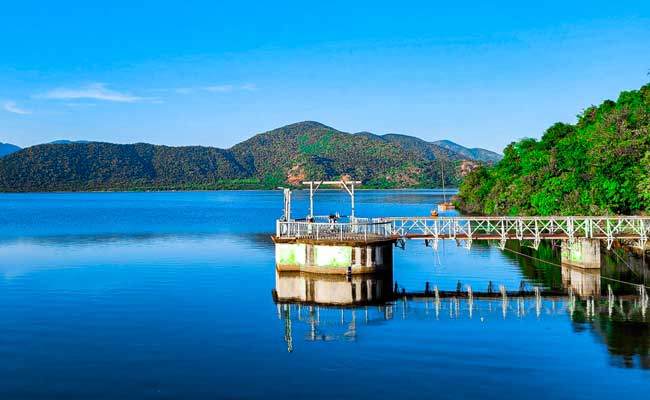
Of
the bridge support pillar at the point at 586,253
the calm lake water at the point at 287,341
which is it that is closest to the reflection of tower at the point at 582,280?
the bridge support pillar at the point at 586,253

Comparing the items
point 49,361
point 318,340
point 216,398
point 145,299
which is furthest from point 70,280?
point 216,398

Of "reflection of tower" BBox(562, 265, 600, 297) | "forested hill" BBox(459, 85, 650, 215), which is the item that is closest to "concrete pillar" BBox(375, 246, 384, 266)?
"reflection of tower" BBox(562, 265, 600, 297)

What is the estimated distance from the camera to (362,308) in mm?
31188

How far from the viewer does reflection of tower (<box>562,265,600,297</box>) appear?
3550 cm

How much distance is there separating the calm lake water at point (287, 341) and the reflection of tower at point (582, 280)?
120cm

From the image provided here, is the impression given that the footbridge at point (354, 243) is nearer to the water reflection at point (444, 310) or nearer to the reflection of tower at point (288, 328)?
the water reflection at point (444, 310)

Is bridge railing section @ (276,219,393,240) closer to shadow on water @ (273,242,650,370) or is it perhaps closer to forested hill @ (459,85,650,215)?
shadow on water @ (273,242,650,370)

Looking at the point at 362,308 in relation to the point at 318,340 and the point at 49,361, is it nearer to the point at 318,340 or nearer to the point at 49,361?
the point at 318,340

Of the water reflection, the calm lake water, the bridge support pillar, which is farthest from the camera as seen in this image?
the bridge support pillar

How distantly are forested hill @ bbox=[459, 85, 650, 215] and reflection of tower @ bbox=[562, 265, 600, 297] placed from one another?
900 cm

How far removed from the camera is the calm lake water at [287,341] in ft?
64.4

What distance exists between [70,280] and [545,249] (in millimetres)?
42689

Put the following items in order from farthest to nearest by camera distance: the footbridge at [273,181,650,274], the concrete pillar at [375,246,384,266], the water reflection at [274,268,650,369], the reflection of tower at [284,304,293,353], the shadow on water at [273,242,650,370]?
the concrete pillar at [375,246,384,266] → the footbridge at [273,181,650,274] → the shadow on water at [273,242,650,370] → the water reflection at [274,268,650,369] → the reflection of tower at [284,304,293,353]

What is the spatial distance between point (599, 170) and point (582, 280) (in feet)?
57.7
